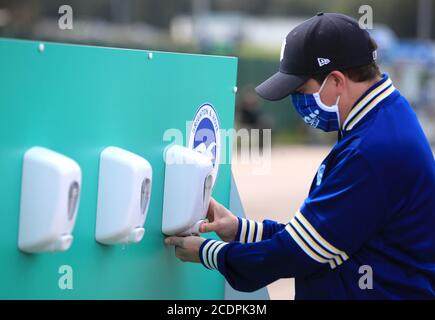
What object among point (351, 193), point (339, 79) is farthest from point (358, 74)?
point (351, 193)

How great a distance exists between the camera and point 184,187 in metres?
2.81

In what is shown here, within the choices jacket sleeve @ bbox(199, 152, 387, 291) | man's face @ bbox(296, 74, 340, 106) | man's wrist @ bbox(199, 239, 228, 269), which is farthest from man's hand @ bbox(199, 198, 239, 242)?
man's face @ bbox(296, 74, 340, 106)

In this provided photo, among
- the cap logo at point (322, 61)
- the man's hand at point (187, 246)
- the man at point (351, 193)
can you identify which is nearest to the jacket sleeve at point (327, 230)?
the man at point (351, 193)

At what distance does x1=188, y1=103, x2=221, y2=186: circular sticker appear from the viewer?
304 centimetres

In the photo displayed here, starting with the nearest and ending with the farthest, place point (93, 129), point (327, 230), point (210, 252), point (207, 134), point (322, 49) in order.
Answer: point (93, 129)
point (327, 230)
point (322, 49)
point (210, 252)
point (207, 134)

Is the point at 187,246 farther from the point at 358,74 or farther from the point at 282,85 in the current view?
the point at 358,74

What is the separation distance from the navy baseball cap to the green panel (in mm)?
406

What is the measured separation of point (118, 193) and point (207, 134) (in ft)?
2.62

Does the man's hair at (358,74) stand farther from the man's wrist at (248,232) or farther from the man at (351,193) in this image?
the man's wrist at (248,232)

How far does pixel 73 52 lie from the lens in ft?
Result: 7.45

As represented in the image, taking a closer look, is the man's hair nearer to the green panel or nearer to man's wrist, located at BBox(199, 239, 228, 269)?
the green panel

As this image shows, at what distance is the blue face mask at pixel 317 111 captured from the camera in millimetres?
2678

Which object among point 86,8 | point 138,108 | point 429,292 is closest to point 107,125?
point 138,108
